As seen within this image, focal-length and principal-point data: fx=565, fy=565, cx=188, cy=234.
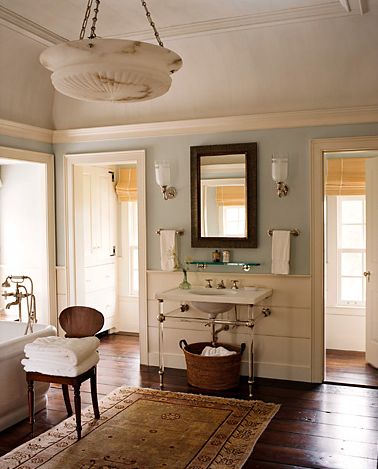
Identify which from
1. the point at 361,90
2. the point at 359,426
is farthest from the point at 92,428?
the point at 361,90

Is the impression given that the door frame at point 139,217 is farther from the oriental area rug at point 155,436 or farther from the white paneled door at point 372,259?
the white paneled door at point 372,259

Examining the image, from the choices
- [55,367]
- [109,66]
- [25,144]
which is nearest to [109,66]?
[109,66]

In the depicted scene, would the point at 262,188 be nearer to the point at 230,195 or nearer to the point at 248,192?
the point at 248,192

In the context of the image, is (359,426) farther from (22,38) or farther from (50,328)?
(22,38)

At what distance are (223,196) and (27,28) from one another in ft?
7.13

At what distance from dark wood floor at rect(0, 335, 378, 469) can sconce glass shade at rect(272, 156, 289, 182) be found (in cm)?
180

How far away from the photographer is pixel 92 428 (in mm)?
3854

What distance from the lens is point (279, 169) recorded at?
16.1 ft

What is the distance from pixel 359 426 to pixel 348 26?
3020mm

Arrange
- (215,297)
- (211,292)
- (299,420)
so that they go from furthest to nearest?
(211,292) < (215,297) < (299,420)

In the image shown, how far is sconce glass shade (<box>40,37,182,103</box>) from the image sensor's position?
8.93ft

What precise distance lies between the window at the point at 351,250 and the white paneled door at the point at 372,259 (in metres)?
0.58

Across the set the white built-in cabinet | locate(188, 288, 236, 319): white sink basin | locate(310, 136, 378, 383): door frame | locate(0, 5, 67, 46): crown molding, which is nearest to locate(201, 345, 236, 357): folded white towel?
locate(188, 288, 236, 319): white sink basin

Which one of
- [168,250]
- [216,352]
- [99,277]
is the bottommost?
[216,352]
